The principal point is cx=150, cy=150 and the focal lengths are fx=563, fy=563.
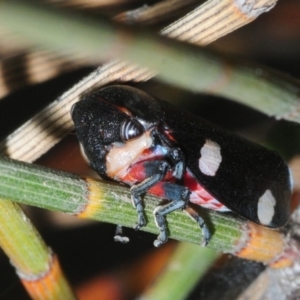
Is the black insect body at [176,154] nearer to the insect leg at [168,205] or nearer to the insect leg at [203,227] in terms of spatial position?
the insect leg at [168,205]

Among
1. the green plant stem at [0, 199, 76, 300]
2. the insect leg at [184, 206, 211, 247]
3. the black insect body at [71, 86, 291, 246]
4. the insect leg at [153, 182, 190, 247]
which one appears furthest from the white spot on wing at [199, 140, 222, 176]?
the green plant stem at [0, 199, 76, 300]

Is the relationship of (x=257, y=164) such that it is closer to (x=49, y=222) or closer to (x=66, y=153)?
(x=66, y=153)

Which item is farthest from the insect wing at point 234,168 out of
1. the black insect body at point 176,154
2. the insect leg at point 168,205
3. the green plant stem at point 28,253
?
the green plant stem at point 28,253

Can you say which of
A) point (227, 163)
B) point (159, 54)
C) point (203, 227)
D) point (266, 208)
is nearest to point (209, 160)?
point (227, 163)

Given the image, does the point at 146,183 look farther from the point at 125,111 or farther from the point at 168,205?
the point at 125,111

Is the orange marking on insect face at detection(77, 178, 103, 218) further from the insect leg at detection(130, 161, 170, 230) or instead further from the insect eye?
the insect eye

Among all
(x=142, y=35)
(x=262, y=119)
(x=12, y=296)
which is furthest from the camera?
(x=262, y=119)

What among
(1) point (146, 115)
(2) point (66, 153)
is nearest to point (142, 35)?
(1) point (146, 115)
